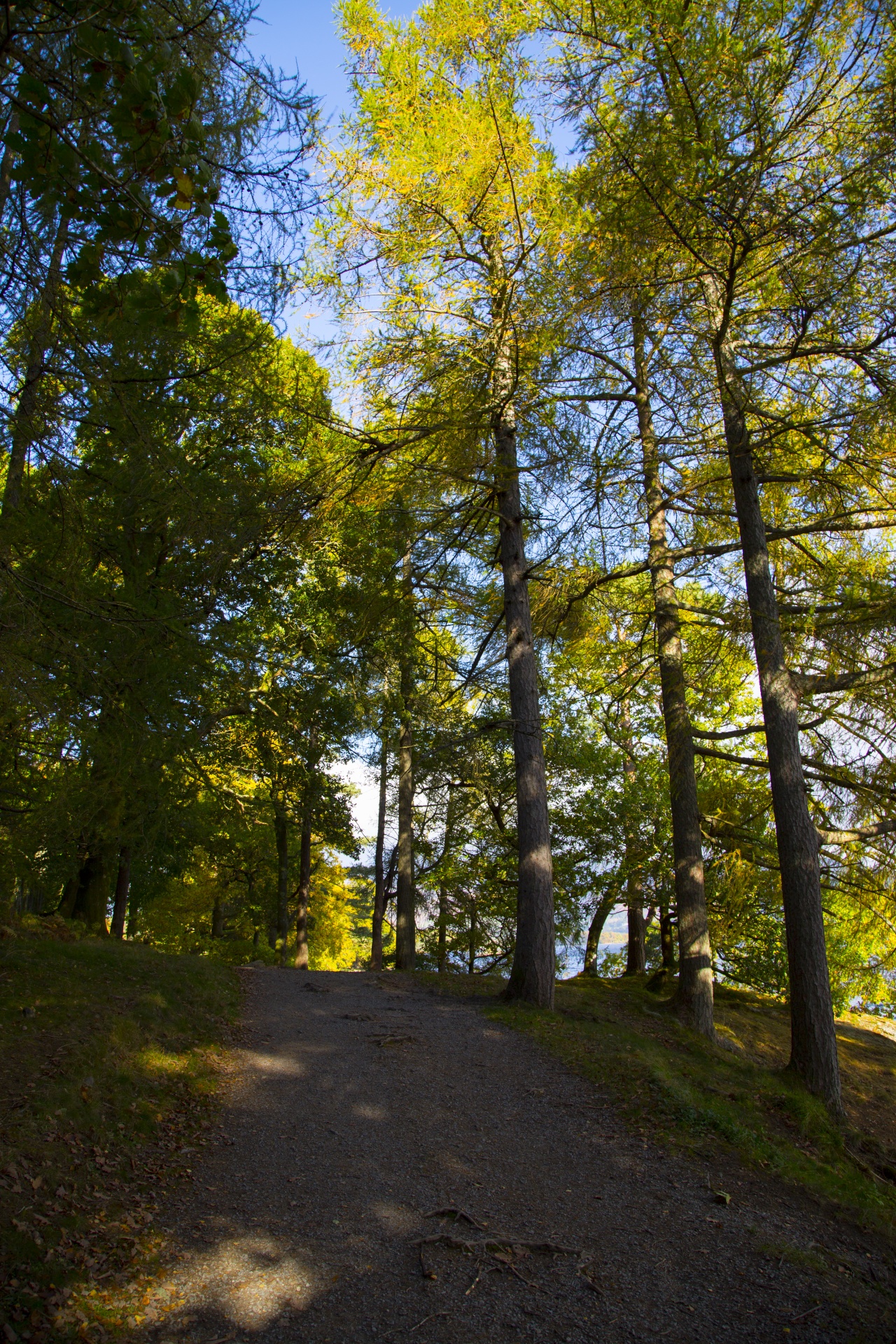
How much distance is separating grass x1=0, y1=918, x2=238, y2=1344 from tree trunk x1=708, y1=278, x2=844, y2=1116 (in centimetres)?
525

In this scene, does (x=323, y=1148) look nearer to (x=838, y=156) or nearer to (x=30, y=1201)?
(x=30, y=1201)

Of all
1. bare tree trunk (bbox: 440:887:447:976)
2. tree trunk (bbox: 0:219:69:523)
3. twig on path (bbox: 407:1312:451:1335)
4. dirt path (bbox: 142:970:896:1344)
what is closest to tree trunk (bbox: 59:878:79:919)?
dirt path (bbox: 142:970:896:1344)

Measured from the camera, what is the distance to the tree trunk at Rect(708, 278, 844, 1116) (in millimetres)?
6910

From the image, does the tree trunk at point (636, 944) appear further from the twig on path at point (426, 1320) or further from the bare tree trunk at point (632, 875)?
the twig on path at point (426, 1320)

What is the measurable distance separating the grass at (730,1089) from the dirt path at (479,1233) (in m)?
0.33

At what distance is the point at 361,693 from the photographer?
13438 mm

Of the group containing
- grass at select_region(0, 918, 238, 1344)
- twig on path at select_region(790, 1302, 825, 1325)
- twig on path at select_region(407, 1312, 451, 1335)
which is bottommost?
twig on path at select_region(407, 1312, 451, 1335)

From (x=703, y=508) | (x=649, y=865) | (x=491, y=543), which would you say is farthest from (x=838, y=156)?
(x=649, y=865)

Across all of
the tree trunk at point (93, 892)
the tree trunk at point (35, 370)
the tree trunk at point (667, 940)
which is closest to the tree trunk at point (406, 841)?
the tree trunk at point (667, 940)

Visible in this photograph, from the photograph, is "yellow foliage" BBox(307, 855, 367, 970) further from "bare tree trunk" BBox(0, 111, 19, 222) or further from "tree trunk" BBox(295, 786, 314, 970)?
"bare tree trunk" BBox(0, 111, 19, 222)

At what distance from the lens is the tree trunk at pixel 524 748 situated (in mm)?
8539

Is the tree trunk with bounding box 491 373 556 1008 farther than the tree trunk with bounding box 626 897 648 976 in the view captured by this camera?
No

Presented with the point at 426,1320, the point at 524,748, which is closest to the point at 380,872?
the point at 524,748

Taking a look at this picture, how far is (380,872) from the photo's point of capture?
56.3ft
